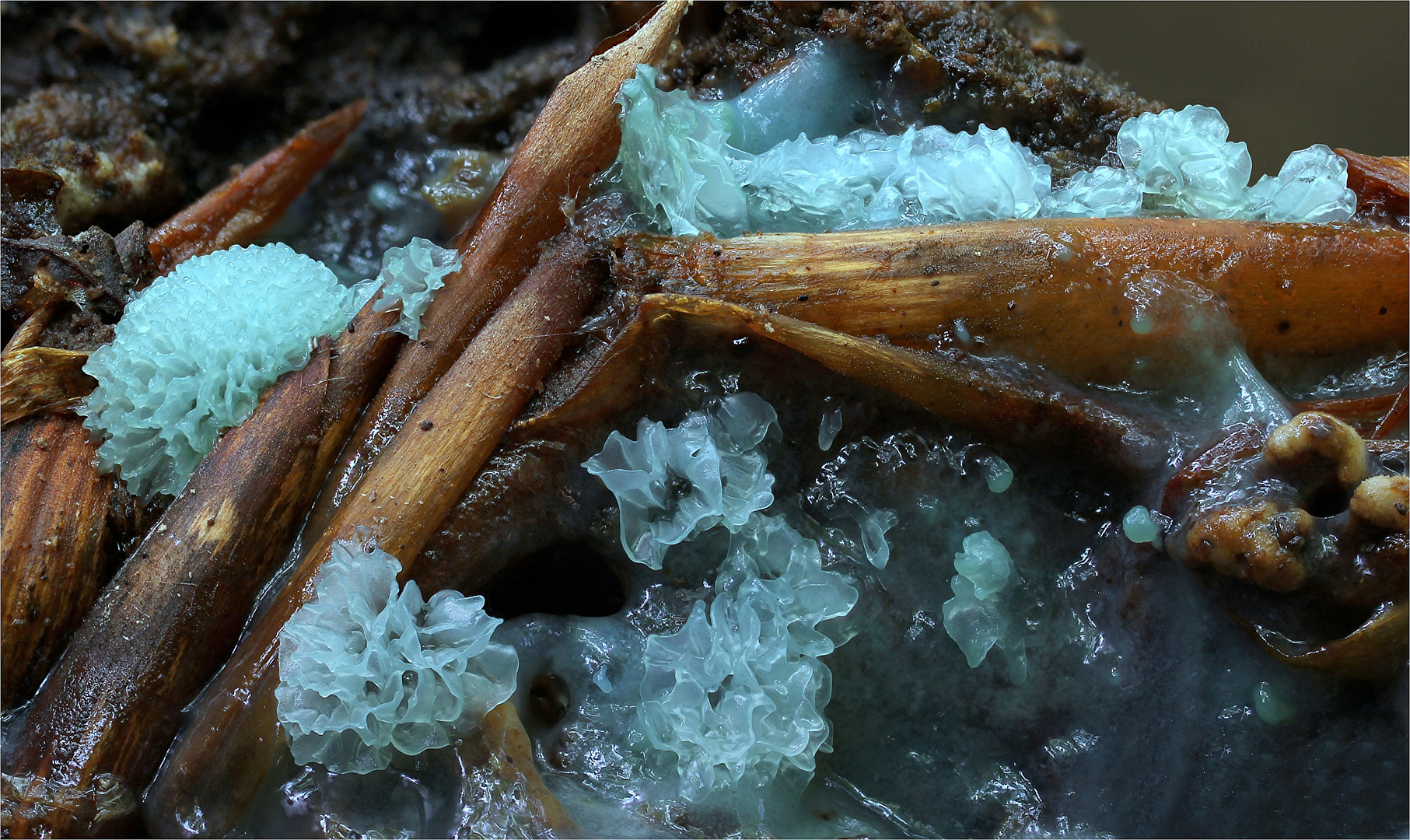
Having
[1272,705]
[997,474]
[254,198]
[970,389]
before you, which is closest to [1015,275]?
[970,389]

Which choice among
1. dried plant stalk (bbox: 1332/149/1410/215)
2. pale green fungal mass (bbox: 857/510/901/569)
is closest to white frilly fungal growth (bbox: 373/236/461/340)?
pale green fungal mass (bbox: 857/510/901/569)

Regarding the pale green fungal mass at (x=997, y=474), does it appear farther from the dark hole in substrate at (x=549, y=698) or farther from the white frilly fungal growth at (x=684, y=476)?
the dark hole in substrate at (x=549, y=698)

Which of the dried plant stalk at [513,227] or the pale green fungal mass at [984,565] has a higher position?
the dried plant stalk at [513,227]

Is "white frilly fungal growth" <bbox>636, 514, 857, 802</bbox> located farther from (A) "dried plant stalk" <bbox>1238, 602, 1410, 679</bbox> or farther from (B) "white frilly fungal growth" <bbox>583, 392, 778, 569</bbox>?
(A) "dried plant stalk" <bbox>1238, 602, 1410, 679</bbox>

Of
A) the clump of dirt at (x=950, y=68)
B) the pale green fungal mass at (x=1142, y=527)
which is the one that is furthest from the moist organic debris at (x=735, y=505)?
the clump of dirt at (x=950, y=68)

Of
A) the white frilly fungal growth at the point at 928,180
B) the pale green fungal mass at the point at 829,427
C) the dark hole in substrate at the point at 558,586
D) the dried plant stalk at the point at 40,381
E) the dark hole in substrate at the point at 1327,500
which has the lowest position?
the dark hole in substrate at the point at 558,586

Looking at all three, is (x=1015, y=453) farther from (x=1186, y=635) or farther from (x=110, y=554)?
(x=110, y=554)

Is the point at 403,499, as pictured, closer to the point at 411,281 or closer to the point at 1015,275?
the point at 411,281
